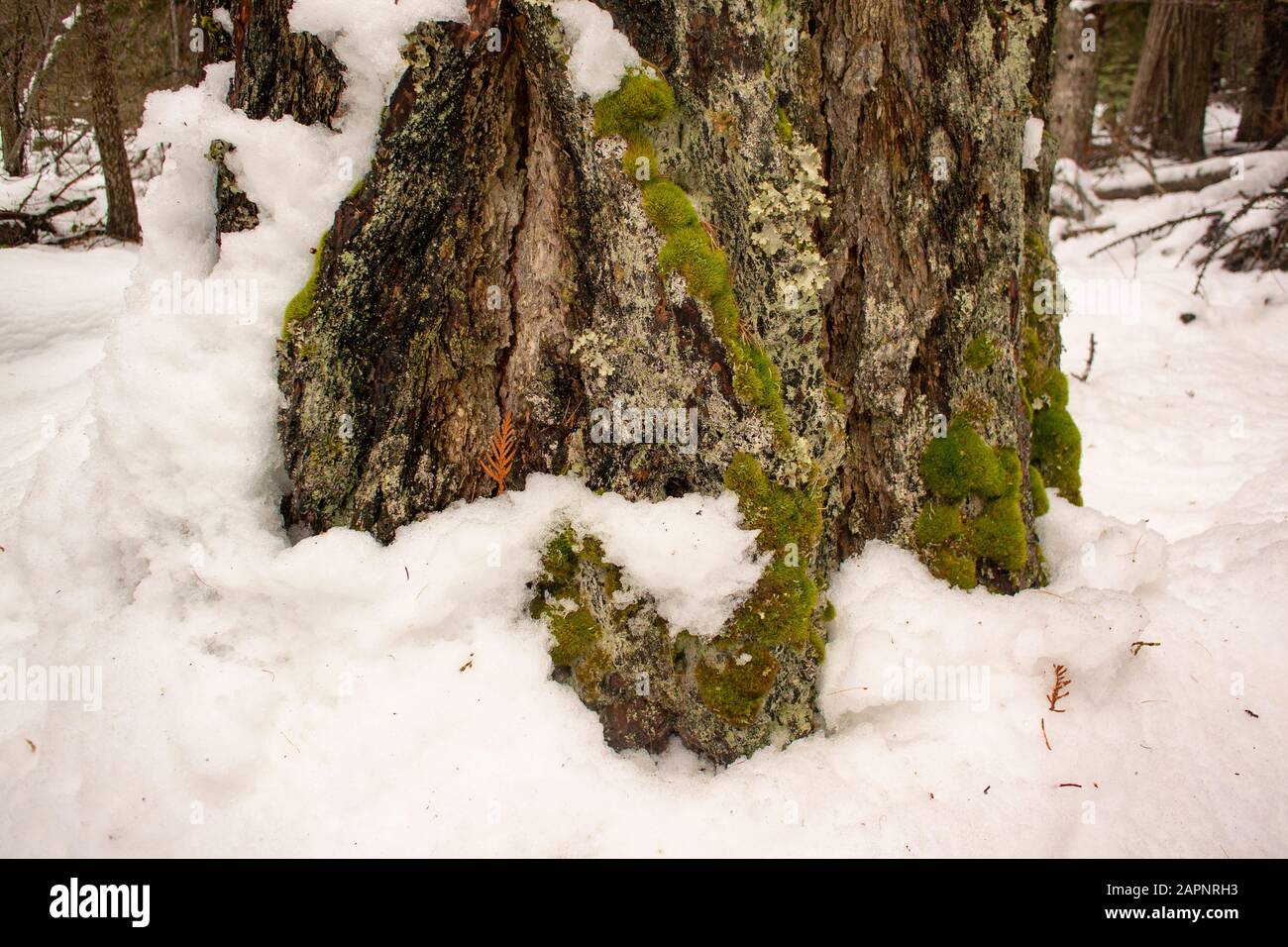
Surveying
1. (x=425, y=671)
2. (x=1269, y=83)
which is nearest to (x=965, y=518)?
(x=425, y=671)

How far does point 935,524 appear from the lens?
7.76 ft

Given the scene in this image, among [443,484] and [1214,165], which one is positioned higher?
[1214,165]

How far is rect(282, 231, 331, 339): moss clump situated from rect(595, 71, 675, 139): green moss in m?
0.87

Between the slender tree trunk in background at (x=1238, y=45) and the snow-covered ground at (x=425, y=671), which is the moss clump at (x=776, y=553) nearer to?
the snow-covered ground at (x=425, y=671)

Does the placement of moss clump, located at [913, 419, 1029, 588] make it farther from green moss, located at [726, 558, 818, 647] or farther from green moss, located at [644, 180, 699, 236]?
green moss, located at [644, 180, 699, 236]

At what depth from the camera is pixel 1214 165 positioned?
26.2 feet

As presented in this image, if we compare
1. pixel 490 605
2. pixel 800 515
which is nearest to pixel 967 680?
pixel 800 515

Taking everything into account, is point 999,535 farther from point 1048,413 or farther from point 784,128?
point 784,128

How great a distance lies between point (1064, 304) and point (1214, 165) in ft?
23.7

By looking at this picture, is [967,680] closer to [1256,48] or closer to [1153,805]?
[1153,805]

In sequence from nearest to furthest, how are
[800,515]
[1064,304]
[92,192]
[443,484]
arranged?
[800,515], [443,484], [1064,304], [92,192]

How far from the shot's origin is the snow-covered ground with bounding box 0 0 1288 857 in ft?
6.18

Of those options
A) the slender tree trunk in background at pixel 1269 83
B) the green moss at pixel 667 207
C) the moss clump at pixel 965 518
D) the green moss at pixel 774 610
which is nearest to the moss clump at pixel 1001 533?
the moss clump at pixel 965 518
